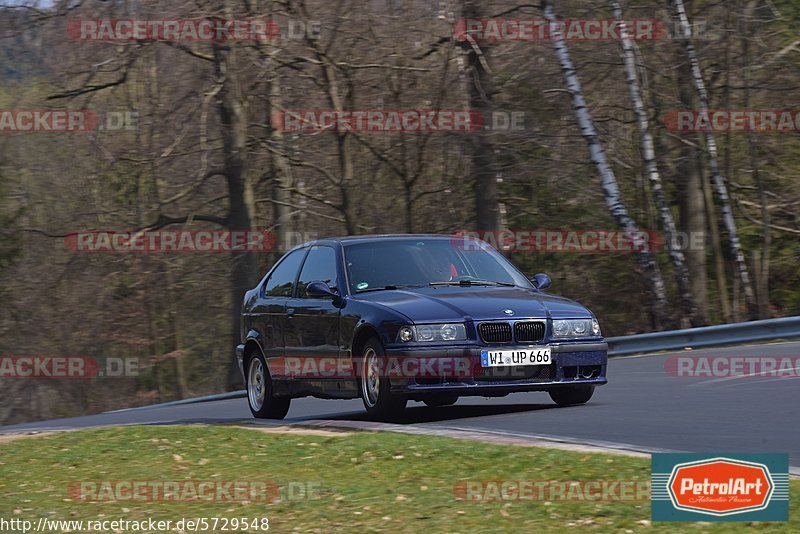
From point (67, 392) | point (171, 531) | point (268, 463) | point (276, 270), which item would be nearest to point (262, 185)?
point (67, 392)

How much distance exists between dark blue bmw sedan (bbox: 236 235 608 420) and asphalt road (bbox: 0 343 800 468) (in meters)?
0.31

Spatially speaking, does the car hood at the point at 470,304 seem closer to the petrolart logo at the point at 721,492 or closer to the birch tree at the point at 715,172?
the petrolart logo at the point at 721,492

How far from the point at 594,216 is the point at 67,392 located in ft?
59.0

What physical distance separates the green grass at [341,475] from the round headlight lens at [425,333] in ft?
3.98

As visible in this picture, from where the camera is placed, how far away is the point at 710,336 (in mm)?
18969

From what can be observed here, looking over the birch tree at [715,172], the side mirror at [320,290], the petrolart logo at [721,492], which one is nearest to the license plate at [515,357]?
the side mirror at [320,290]

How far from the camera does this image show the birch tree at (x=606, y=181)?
24.0m

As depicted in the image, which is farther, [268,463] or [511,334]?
[511,334]

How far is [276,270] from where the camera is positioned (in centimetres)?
1390

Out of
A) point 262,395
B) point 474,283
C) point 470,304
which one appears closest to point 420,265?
point 474,283

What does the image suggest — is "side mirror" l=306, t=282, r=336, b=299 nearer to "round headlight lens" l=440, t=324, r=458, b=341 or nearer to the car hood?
the car hood

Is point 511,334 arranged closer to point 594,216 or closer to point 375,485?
point 375,485

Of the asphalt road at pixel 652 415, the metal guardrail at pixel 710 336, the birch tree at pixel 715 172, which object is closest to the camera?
the asphalt road at pixel 652 415

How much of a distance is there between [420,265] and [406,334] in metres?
1.51
